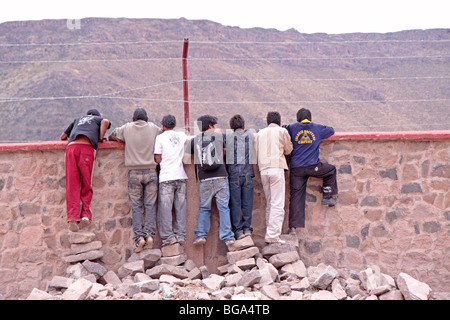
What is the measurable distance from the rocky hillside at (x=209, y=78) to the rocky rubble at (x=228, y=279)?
17.9 m

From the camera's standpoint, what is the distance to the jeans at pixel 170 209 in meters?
6.72

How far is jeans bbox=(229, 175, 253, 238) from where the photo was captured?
22.2ft

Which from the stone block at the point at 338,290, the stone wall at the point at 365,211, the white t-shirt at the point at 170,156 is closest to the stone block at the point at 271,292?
the stone block at the point at 338,290

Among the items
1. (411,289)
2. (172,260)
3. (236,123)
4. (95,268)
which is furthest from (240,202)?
(411,289)

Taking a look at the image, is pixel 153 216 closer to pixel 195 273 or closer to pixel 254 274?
pixel 195 273

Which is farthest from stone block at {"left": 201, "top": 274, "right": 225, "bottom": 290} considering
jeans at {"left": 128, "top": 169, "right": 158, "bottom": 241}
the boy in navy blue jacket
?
the boy in navy blue jacket

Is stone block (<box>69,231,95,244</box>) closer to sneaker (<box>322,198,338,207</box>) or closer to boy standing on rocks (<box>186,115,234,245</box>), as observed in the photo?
boy standing on rocks (<box>186,115,234,245</box>)

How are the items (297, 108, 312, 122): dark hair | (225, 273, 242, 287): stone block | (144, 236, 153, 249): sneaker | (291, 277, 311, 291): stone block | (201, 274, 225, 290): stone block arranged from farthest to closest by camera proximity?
(297, 108, 312, 122): dark hair
(144, 236, 153, 249): sneaker
(225, 273, 242, 287): stone block
(201, 274, 225, 290): stone block
(291, 277, 311, 291): stone block

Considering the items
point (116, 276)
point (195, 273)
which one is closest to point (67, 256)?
point (116, 276)

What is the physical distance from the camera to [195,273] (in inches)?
263

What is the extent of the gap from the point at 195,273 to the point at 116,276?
934 mm

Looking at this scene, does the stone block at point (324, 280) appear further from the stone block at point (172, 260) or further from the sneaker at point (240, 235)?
the stone block at point (172, 260)

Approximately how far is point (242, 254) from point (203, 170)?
1.11m

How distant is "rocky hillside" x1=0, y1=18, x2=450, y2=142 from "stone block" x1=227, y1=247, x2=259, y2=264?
1814cm
